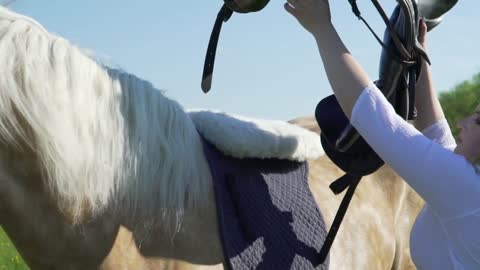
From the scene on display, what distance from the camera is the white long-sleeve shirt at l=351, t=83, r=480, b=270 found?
1570mm

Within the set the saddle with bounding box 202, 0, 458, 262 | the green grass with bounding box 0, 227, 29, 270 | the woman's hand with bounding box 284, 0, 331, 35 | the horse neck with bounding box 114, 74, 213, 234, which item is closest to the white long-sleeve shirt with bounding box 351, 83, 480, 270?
the woman's hand with bounding box 284, 0, 331, 35

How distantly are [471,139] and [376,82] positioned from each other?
0.47 m

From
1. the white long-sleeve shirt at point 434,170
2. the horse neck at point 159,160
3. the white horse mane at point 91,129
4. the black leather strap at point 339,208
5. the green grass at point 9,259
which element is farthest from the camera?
the green grass at point 9,259

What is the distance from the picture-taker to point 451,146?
2021 millimetres

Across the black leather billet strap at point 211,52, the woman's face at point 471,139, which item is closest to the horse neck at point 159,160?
the black leather billet strap at point 211,52

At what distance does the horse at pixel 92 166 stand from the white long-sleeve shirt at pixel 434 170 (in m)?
0.58

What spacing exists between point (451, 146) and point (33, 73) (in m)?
1.19

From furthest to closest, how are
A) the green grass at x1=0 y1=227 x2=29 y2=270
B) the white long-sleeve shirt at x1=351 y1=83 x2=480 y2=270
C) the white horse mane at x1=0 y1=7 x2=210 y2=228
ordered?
1. the green grass at x1=0 y1=227 x2=29 y2=270
2. the white horse mane at x1=0 y1=7 x2=210 y2=228
3. the white long-sleeve shirt at x1=351 y1=83 x2=480 y2=270

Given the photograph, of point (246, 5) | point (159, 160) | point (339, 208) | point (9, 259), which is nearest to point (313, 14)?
point (246, 5)

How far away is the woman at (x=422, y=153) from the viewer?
62.1 inches

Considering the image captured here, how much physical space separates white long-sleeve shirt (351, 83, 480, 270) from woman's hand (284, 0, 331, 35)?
0.67 feet

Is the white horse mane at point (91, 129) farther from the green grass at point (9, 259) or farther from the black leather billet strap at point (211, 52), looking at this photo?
the green grass at point (9, 259)

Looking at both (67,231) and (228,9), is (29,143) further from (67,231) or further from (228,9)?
(228,9)

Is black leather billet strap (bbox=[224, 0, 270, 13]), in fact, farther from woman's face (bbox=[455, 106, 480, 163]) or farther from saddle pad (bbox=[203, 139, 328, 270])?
woman's face (bbox=[455, 106, 480, 163])
